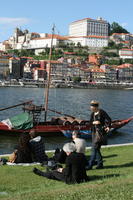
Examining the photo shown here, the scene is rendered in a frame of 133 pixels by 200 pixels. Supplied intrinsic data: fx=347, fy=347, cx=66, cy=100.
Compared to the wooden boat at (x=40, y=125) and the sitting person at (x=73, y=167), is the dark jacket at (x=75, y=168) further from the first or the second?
the wooden boat at (x=40, y=125)

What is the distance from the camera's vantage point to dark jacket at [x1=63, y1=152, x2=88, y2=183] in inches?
270

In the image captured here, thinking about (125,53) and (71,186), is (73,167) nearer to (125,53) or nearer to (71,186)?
(71,186)

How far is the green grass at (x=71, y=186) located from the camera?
5.86 metres

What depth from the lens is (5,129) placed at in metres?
20.7

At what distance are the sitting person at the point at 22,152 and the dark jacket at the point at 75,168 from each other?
189 centimetres

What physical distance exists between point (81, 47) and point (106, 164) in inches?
6237

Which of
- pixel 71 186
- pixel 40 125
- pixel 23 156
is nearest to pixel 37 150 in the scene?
pixel 23 156

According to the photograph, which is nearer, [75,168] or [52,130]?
[75,168]

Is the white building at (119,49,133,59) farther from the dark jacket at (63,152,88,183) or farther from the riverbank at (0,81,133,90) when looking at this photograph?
the dark jacket at (63,152,88,183)

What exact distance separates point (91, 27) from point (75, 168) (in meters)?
172

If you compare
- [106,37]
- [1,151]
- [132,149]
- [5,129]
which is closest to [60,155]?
[132,149]

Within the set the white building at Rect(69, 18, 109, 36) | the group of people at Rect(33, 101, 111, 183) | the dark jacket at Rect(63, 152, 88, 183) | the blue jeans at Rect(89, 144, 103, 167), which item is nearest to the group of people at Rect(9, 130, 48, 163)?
the group of people at Rect(33, 101, 111, 183)

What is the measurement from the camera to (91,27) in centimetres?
17462

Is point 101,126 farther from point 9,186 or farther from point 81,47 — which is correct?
point 81,47
